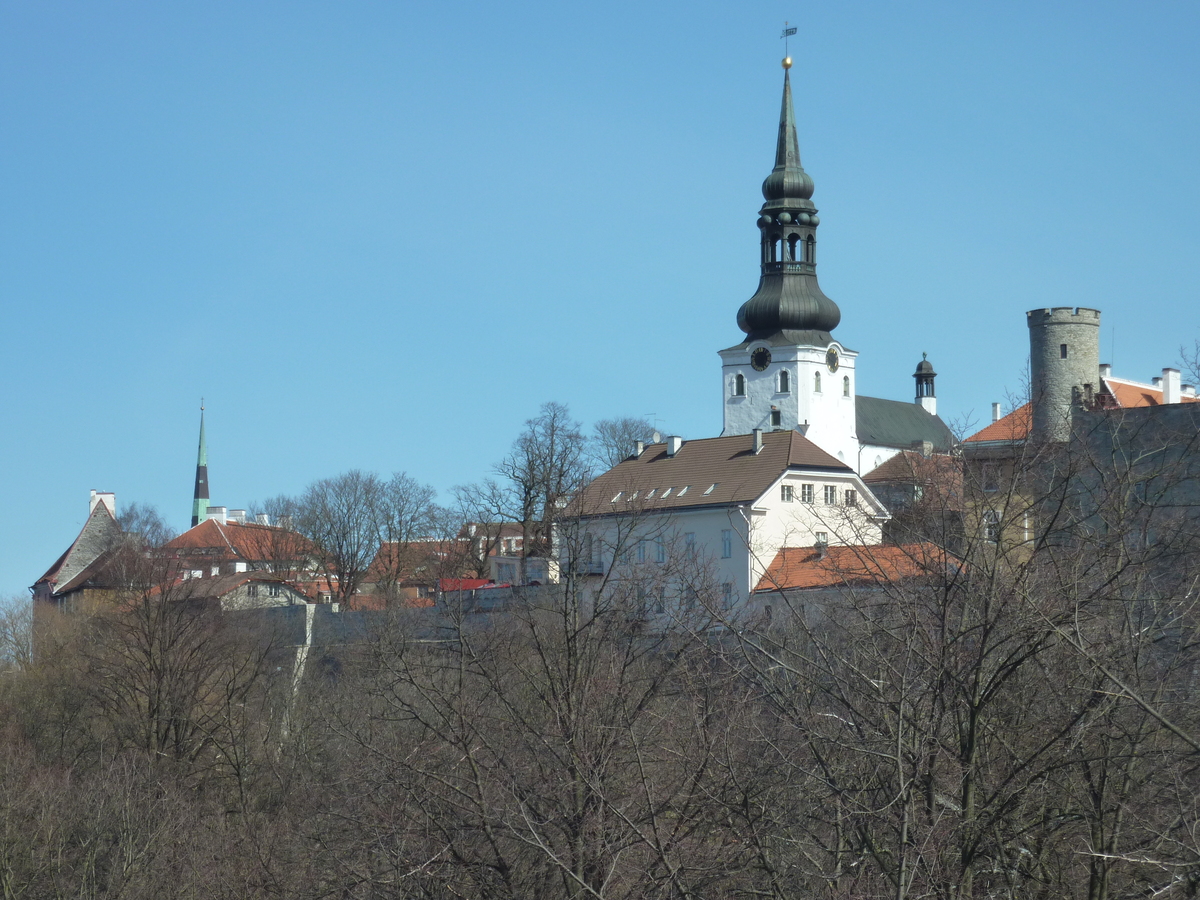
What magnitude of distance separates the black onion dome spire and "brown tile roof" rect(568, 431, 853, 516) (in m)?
19.8

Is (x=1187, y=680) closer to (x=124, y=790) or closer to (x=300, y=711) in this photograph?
(x=124, y=790)

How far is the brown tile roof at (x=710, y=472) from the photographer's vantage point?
55469 millimetres

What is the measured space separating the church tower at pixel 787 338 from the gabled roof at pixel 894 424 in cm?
596

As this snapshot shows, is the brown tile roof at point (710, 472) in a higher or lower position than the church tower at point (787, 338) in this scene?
lower

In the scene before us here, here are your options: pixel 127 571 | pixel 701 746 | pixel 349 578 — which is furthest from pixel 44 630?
pixel 701 746

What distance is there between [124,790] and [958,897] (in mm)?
23852

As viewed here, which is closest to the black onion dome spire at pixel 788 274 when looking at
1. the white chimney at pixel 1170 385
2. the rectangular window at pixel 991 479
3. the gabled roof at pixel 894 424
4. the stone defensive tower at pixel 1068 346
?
the gabled roof at pixel 894 424

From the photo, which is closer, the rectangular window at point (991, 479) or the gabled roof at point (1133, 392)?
the rectangular window at point (991, 479)

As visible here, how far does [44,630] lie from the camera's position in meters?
53.9

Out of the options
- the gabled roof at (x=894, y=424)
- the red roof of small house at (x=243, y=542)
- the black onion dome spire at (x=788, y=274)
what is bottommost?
the red roof of small house at (x=243, y=542)

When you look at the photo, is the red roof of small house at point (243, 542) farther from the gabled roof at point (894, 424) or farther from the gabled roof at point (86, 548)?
the gabled roof at point (894, 424)

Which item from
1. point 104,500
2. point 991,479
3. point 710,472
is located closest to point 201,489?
point 104,500

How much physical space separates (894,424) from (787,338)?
14.8 metres

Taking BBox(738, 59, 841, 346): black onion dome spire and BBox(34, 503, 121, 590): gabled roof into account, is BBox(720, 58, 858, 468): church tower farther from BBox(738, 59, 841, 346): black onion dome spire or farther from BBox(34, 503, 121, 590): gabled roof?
BBox(34, 503, 121, 590): gabled roof
